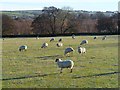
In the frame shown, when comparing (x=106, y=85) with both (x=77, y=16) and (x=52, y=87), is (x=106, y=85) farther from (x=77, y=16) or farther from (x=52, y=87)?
(x=77, y=16)

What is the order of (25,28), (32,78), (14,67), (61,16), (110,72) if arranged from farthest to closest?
(61,16) → (25,28) → (14,67) → (110,72) → (32,78)

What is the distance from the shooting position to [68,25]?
103 meters

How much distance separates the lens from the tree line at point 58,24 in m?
94.5

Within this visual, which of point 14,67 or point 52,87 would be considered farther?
point 14,67

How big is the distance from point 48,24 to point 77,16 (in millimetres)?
12069

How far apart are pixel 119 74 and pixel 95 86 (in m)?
3.63

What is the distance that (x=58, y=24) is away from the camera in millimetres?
102375

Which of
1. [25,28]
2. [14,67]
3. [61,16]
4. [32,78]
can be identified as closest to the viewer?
[32,78]

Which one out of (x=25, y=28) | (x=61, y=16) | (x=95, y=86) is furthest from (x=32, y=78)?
(x=61, y=16)

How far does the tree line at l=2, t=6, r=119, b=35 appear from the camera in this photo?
9450cm

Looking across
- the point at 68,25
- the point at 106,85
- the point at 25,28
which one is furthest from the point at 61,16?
the point at 106,85

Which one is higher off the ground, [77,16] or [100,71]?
[77,16]

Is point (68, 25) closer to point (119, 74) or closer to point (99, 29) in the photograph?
point (99, 29)

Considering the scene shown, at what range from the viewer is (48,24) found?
328 ft
